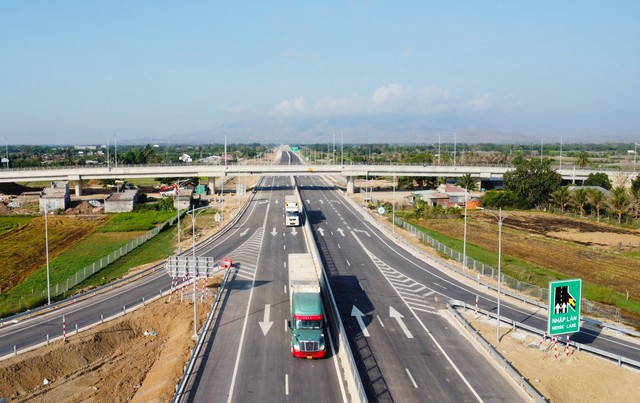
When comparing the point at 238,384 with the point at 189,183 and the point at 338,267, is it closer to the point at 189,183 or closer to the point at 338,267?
the point at 338,267

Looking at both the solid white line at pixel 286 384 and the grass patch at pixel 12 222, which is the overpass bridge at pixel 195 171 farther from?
the solid white line at pixel 286 384

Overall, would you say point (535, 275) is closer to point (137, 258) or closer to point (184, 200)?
point (137, 258)

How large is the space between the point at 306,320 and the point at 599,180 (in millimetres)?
102246

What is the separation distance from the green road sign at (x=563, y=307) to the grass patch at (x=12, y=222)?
2783 inches

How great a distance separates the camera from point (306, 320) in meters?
29.1

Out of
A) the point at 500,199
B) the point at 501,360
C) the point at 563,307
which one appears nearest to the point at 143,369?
the point at 501,360

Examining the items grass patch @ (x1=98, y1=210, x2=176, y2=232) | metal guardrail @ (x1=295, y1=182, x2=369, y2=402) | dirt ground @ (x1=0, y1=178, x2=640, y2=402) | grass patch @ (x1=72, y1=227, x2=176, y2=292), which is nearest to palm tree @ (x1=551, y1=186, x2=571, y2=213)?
grass patch @ (x1=98, y1=210, x2=176, y2=232)

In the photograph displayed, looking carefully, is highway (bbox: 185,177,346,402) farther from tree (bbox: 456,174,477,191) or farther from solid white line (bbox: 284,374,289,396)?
tree (bbox: 456,174,477,191)

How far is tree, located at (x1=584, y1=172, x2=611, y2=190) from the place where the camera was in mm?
112750

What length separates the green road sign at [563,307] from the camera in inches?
1148

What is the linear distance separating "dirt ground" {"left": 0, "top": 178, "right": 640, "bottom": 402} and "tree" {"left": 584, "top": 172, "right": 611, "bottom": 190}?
91.5 m

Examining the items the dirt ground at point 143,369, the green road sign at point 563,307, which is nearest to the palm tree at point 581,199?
the dirt ground at point 143,369

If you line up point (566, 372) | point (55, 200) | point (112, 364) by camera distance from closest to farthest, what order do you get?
1. point (566, 372)
2. point (112, 364)
3. point (55, 200)

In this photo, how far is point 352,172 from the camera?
4306 inches
